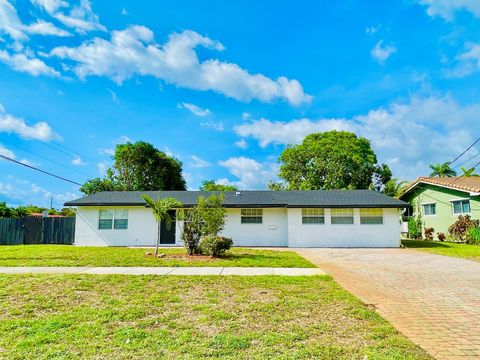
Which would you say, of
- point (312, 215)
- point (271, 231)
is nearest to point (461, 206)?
point (312, 215)

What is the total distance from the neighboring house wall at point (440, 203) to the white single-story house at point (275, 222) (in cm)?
566

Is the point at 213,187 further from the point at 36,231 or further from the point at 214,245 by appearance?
the point at 214,245

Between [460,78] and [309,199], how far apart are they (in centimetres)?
1161

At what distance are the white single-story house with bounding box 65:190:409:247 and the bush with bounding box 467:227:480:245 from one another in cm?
515

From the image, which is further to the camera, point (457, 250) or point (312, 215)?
point (312, 215)

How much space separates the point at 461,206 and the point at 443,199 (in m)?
1.59

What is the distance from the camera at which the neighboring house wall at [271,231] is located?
61.8 feet

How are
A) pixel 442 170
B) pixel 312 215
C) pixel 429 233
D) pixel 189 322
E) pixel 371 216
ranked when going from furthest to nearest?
pixel 442 170 < pixel 429 233 < pixel 312 215 < pixel 371 216 < pixel 189 322

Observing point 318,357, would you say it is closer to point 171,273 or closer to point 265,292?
point 265,292

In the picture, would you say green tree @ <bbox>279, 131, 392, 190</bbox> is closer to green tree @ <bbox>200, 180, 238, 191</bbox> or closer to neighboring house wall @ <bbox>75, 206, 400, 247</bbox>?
green tree @ <bbox>200, 180, 238, 191</bbox>

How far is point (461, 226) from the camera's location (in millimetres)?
20719

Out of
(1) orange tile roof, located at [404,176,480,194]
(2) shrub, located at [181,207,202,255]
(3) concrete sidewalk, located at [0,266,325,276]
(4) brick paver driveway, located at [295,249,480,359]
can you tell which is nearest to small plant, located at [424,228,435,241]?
(1) orange tile roof, located at [404,176,480,194]

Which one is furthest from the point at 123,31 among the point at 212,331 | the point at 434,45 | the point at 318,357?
the point at 434,45

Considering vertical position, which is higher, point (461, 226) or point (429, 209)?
point (429, 209)
